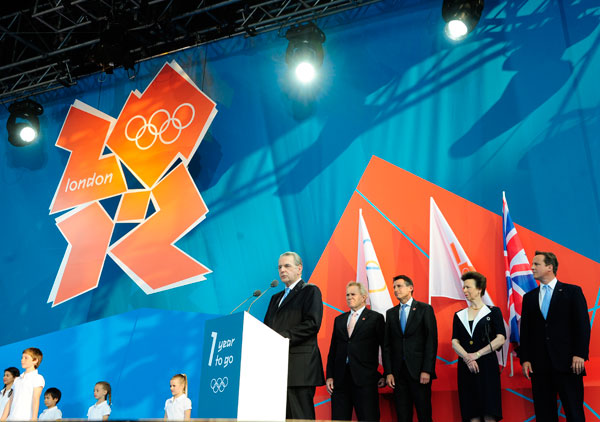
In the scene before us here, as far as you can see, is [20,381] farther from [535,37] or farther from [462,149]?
[535,37]

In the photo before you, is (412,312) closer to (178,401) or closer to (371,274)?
(371,274)

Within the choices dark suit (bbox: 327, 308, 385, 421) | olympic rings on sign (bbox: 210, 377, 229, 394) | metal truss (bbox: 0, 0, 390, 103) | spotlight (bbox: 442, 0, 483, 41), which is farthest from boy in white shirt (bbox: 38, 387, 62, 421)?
spotlight (bbox: 442, 0, 483, 41)

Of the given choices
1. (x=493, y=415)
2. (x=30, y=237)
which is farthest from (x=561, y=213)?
(x=30, y=237)

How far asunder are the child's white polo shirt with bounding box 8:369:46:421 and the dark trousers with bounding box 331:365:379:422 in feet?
7.92

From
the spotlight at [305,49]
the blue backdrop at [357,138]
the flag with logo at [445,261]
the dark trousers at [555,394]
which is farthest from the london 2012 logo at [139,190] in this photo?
the dark trousers at [555,394]

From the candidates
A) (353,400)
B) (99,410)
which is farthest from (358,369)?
(99,410)

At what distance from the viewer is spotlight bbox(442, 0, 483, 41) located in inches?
230

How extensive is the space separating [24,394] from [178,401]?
54.1 inches

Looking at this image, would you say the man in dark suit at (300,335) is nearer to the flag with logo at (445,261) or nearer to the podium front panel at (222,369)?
the podium front panel at (222,369)

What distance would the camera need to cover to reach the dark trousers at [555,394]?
4.26 meters

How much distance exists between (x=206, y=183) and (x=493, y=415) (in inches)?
160

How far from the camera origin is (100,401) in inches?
246

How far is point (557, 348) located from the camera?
4375mm

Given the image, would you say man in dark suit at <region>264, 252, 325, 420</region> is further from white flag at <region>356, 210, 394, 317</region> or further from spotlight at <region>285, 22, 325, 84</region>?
spotlight at <region>285, 22, 325, 84</region>
